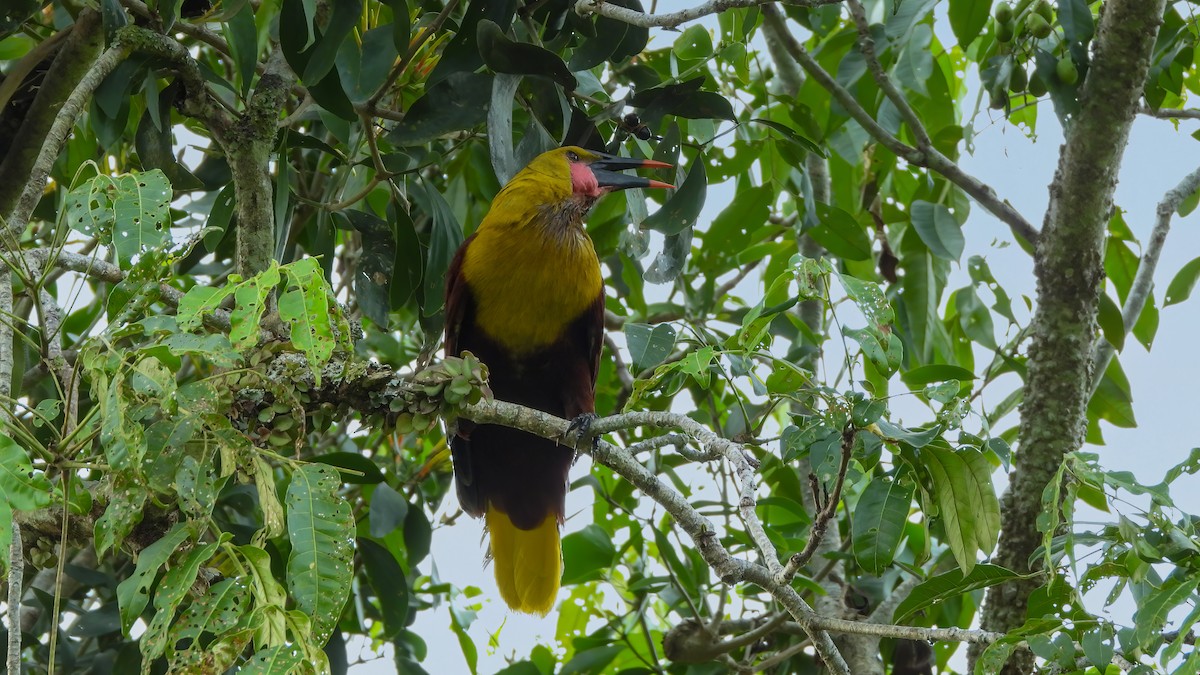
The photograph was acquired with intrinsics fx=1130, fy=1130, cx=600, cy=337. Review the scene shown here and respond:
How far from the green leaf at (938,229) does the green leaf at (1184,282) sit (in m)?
0.58

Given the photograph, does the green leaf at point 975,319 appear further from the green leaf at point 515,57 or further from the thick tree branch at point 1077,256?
the green leaf at point 515,57

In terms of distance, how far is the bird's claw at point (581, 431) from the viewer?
219 cm

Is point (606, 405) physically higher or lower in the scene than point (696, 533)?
higher

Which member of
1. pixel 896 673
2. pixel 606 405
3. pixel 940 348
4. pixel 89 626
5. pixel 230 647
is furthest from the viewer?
pixel 606 405

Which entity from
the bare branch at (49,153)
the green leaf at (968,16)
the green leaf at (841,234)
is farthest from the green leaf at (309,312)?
the green leaf at (968,16)

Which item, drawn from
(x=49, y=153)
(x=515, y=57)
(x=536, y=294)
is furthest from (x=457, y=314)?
(x=49, y=153)

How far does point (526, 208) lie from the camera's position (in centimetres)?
303

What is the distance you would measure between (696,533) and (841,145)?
1.97m

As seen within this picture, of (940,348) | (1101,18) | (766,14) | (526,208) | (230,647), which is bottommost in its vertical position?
(230,647)

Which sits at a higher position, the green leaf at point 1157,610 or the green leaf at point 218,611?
the green leaf at point 218,611

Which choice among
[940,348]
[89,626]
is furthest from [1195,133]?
[89,626]

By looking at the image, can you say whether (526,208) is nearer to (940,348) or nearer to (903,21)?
(903,21)

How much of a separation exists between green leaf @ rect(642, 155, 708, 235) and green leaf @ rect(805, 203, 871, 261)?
746 millimetres

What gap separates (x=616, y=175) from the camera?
314cm
